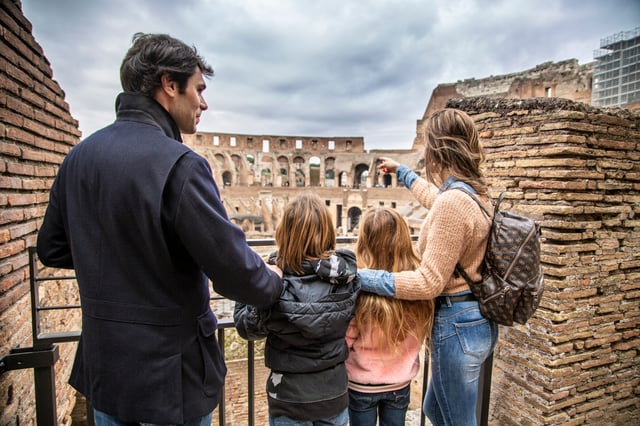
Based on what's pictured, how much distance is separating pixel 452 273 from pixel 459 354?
1.41 ft

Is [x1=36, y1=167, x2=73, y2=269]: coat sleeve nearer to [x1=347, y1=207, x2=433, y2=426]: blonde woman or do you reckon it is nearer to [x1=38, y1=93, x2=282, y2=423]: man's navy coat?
[x1=38, y1=93, x2=282, y2=423]: man's navy coat

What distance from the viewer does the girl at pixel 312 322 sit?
1.58 metres

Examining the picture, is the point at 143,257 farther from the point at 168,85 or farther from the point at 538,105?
the point at 538,105

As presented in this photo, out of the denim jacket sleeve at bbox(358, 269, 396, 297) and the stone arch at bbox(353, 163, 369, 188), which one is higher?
the stone arch at bbox(353, 163, 369, 188)

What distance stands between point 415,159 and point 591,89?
38.7 ft

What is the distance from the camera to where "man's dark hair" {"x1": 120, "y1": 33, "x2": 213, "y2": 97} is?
4.25ft

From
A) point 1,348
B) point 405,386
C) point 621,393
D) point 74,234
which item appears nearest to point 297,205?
point 74,234

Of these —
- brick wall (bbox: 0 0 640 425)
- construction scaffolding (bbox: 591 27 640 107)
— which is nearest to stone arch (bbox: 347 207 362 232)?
construction scaffolding (bbox: 591 27 640 107)

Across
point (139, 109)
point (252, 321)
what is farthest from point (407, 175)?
point (139, 109)

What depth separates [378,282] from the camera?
1742 mm

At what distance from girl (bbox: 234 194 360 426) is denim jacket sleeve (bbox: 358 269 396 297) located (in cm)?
7

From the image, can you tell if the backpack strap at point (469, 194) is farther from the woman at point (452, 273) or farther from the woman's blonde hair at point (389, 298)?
the woman's blonde hair at point (389, 298)

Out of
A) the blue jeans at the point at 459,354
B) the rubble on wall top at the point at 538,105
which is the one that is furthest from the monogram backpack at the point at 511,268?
the rubble on wall top at the point at 538,105

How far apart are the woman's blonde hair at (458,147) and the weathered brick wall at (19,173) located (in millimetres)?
2965
